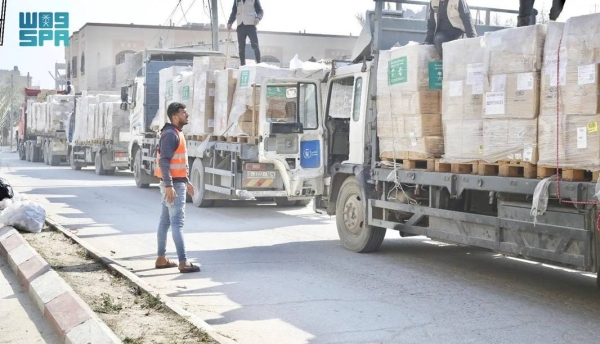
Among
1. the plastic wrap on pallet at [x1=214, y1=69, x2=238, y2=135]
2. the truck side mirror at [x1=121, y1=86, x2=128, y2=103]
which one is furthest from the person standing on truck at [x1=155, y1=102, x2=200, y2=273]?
the truck side mirror at [x1=121, y1=86, x2=128, y2=103]

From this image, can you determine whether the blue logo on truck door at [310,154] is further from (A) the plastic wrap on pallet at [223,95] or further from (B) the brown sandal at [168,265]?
(B) the brown sandal at [168,265]

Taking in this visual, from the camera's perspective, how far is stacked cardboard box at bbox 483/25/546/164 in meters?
7.74

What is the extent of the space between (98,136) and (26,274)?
69.8 feet

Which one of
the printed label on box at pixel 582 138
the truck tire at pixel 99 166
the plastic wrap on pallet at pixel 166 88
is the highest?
the plastic wrap on pallet at pixel 166 88

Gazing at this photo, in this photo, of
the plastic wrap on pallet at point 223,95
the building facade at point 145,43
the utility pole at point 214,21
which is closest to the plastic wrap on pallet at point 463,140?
the plastic wrap on pallet at point 223,95

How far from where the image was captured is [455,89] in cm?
880

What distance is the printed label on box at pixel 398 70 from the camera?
31.5 feet

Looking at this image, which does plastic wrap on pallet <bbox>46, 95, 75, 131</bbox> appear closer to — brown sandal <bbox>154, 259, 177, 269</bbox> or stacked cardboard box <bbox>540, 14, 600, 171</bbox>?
brown sandal <bbox>154, 259, 177, 269</bbox>

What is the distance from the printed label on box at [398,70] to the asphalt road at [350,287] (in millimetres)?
2156

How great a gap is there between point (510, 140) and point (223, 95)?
8.65 m

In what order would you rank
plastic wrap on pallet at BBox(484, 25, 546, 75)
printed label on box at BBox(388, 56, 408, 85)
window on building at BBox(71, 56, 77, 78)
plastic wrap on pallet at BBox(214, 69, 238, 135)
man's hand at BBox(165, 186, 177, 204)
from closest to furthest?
1. plastic wrap on pallet at BBox(484, 25, 546, 75)
2. man's hand at BBox(165, 186, 177, 204)
3. printed label on box at BBox(388, 56, 408, 85)
4. plastic wrap on pallet at BBox(214, 69, 238, 135)
5. window on building at BBox(71, 56, 77, 78)

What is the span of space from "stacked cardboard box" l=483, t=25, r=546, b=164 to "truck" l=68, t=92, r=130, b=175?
69.9 feet

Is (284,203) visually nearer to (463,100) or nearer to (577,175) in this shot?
(463,100)

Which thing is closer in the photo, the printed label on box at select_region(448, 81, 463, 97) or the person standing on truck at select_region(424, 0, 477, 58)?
the printed label on box at select_region(448, 81, 463, 97)
